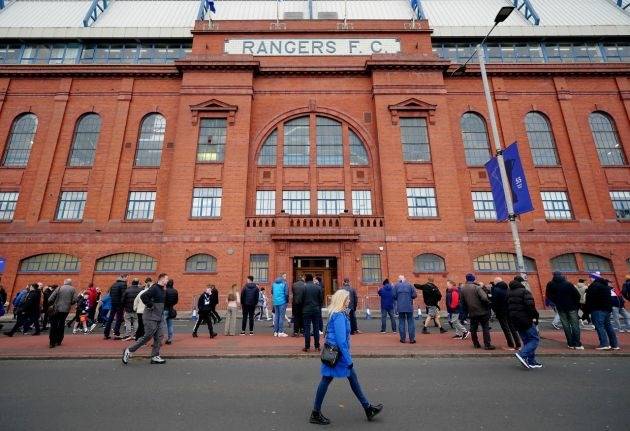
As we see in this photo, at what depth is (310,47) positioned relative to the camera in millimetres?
25344

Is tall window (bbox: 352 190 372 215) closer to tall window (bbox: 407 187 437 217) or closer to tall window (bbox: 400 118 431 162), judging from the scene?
tall window (bbox: 407 187 437 217)

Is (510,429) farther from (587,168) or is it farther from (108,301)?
(587,168)

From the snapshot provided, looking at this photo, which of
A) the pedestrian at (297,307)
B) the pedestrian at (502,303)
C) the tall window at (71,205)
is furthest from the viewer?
the tall window at (71,205)

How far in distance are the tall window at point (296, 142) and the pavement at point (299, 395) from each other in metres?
17.5

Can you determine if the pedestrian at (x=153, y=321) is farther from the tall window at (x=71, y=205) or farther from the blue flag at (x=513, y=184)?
the tall window at (x=71, y=205)

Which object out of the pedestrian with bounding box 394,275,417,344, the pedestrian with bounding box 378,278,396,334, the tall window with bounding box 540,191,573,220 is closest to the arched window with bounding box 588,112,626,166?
the tall window with bounding box 540,191,573,220

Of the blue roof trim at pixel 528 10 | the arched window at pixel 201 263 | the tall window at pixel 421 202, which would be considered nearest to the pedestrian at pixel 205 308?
the arched window at pixel 201 263

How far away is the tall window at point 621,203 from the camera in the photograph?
2256cm

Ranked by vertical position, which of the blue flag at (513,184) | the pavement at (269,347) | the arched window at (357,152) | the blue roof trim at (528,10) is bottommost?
the pavement at (269,347)

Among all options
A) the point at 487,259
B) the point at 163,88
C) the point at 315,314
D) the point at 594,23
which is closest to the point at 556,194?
the point at 487,259

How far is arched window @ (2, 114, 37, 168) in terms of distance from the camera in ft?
77.8

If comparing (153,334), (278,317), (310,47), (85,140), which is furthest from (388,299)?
(85,140)

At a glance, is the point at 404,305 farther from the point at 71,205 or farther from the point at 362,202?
the point at 71,205

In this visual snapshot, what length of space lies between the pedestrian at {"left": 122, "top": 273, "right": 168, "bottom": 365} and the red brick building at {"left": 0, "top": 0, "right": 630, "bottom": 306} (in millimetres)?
12460
